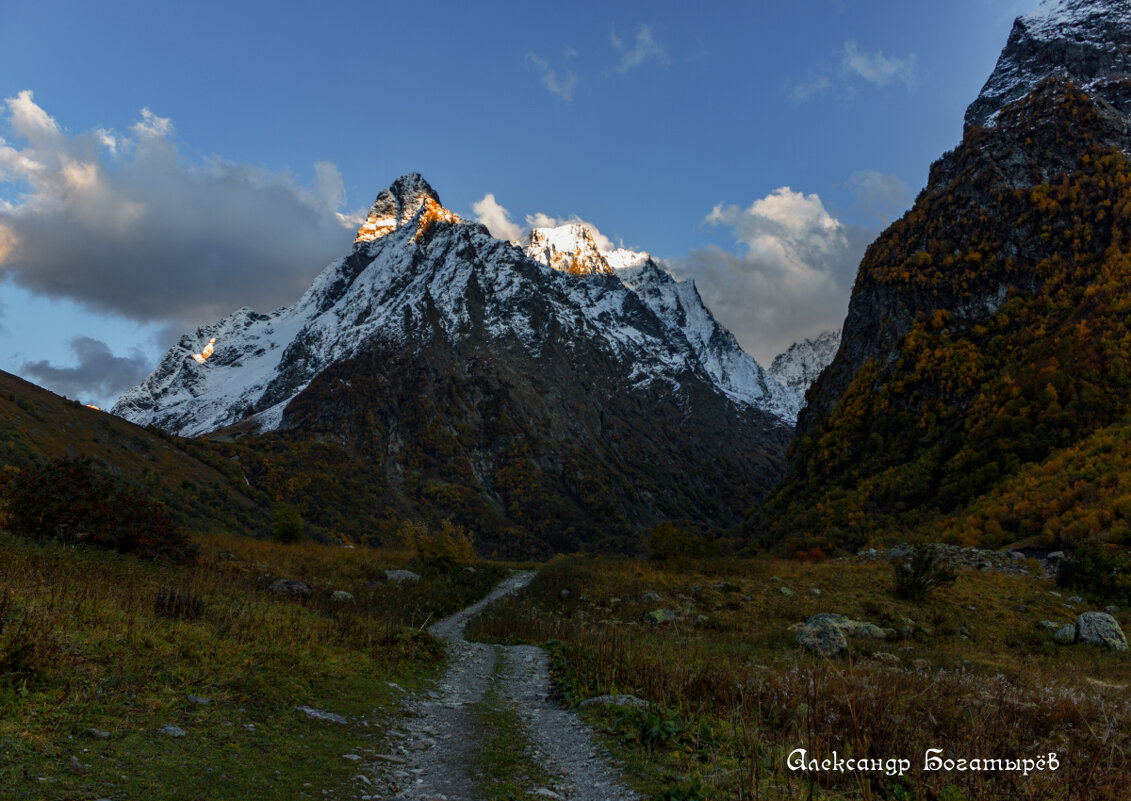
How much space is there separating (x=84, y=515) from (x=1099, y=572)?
3382 centimetres

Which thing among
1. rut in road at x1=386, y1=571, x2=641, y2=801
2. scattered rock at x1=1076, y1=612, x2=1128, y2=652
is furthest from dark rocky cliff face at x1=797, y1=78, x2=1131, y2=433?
rut in road at x1=386, y1=571, x2=641, y2=801

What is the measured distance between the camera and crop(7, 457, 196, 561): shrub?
14047 millimetres

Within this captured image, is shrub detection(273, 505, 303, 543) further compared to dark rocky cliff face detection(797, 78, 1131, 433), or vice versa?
dark rocky cliff face detection(797, 78, 1131, 433)

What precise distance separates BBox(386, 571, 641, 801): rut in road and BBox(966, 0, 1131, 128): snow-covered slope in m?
77.4

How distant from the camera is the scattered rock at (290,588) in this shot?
16.8m

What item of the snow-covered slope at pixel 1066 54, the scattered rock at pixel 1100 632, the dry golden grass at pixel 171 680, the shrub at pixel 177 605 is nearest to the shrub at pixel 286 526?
the dry golden grass at pixel 171 680

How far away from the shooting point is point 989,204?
55156mm

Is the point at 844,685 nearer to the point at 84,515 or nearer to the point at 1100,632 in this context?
the point at 1100,632

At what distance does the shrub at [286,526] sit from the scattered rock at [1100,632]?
35918 mm

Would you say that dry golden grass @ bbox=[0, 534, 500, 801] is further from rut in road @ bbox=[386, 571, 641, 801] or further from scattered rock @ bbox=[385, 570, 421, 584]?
scattered rock @ bbox=[385, 570, 421, 584]

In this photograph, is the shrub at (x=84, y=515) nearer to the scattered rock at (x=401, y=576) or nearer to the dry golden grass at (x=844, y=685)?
the dry golden grass at (x=844, y=685)

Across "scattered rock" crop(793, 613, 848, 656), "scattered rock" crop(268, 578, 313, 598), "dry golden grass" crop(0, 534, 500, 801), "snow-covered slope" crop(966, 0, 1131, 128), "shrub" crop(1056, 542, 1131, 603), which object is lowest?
"scattered rock" crop(268, 578, 313, 598)

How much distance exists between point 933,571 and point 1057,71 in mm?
77359

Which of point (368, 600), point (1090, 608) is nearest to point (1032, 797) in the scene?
point (368, 600)
